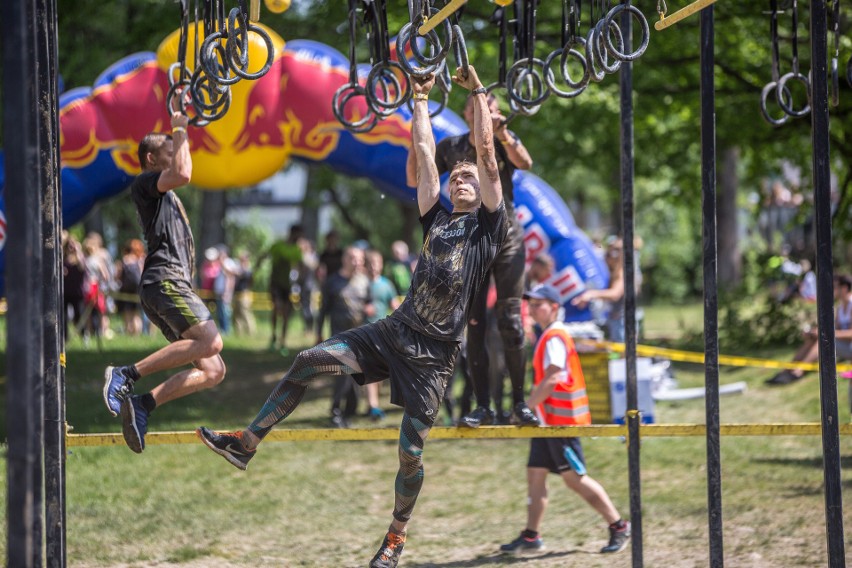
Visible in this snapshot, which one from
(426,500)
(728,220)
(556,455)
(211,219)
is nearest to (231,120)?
(426,500)

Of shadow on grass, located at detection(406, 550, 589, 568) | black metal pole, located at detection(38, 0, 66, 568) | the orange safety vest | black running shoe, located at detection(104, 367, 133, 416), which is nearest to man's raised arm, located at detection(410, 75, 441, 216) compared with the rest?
black metal pole, located at detection(38, 0, 66, 568)

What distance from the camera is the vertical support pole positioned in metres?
5.65

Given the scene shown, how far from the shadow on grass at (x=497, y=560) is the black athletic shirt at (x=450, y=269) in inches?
92.4

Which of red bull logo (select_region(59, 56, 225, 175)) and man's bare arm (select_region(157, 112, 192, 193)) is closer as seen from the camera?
man's bare arm (select_region(157, 112, 192, 193))

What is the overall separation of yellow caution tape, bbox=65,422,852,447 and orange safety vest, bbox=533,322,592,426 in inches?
37.6

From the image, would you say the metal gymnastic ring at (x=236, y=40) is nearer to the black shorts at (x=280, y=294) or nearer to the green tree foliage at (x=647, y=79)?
the green tree foliage at (x=647, y=79)

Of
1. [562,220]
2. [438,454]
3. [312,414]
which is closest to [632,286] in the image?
[438,454]

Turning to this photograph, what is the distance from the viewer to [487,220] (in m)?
5.29

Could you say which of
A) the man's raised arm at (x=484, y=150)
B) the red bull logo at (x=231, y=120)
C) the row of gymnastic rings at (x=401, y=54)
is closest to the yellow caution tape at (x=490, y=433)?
the man's raised arm at (x=484, y=150)

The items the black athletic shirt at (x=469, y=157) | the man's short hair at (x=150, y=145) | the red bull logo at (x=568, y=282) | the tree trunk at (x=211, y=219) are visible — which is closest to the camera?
the man's short hair at (x=150, y=145)

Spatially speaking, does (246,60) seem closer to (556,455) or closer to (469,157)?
(469,157)

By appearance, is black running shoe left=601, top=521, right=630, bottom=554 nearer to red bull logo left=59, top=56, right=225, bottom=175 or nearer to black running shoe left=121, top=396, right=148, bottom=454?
black running shoe left=121, top=396, right=148, bottom=454

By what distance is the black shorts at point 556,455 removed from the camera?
283 inches

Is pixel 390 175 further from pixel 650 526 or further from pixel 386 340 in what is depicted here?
pixel 386 340
